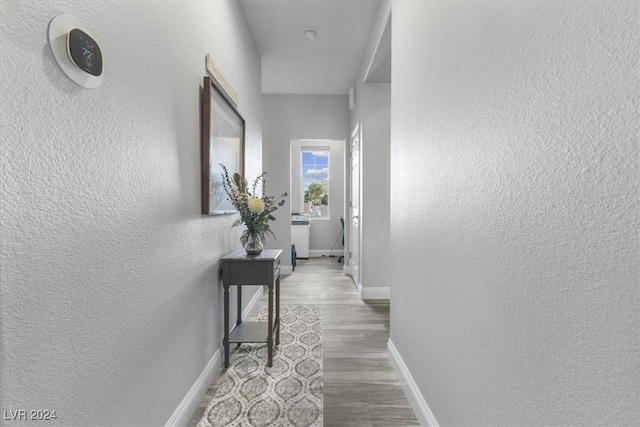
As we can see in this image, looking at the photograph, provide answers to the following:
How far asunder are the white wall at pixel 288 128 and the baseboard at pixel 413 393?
2946 mm

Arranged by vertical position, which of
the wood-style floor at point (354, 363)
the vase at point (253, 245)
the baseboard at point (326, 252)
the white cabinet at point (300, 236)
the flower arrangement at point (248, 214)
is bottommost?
the wood-style floor at point (354, 363)

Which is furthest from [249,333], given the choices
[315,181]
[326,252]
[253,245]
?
[315,181]

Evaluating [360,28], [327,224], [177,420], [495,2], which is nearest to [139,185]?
[177,420]

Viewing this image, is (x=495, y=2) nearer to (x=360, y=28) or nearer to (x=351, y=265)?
(x=360, y=28)

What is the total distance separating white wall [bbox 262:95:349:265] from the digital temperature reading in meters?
3.90

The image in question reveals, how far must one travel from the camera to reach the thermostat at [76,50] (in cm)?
77

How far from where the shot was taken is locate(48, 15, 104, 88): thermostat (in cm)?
77

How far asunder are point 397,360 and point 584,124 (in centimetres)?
174

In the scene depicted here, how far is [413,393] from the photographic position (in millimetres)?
1603

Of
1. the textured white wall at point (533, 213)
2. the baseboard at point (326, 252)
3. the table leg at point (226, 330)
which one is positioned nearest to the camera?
the textured white wall at point (533, 213)

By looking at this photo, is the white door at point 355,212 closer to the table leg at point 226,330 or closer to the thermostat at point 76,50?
the table leg at point 226,330

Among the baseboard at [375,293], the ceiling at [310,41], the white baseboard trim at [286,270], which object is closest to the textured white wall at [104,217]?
the ceiling at [310,41]

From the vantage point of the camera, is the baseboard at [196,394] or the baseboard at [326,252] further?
the baseboard at [326,252]

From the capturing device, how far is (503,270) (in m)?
0.85
